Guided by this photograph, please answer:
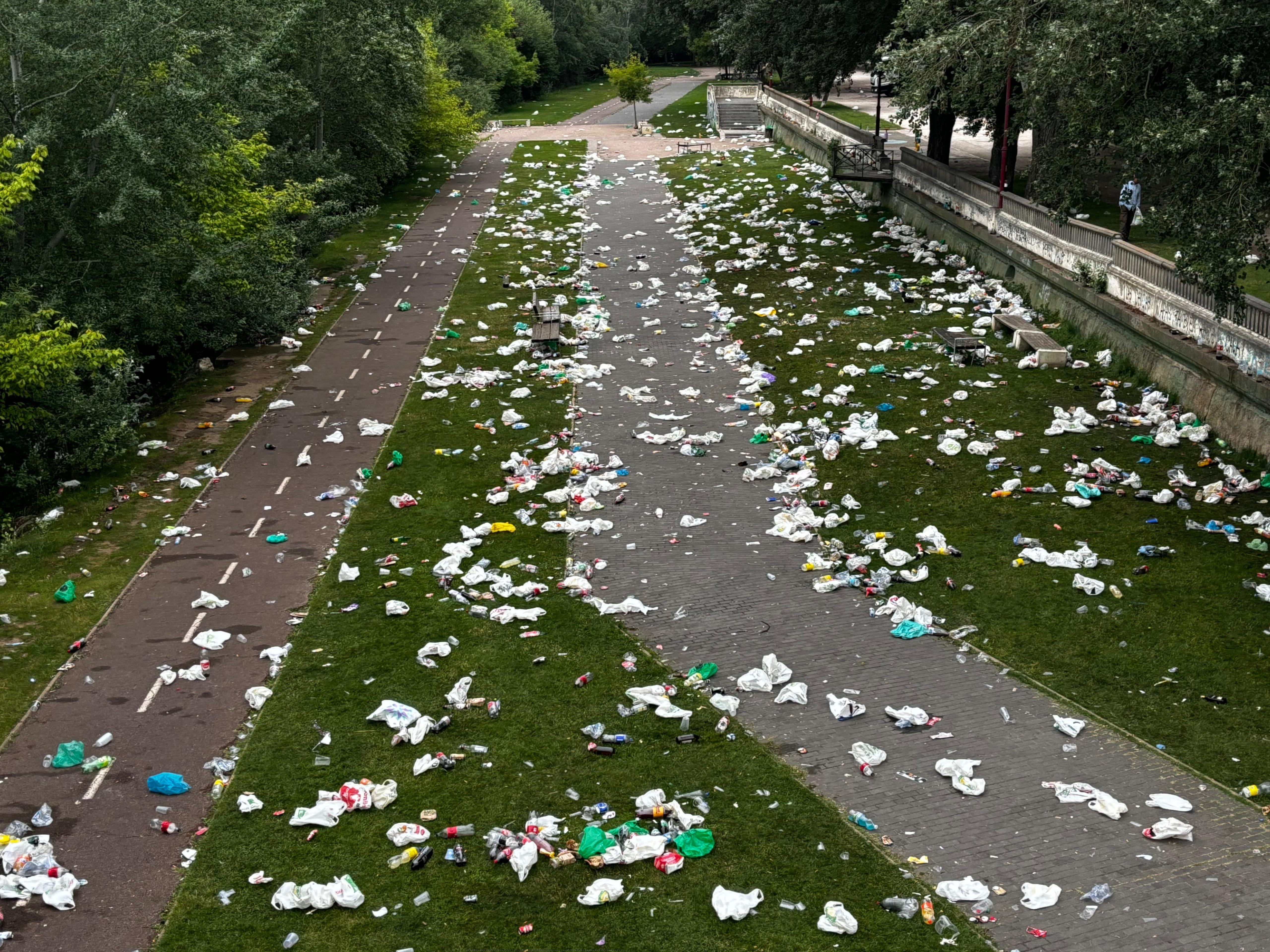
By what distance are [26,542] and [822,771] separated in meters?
10.8

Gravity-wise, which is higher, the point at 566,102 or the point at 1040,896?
the point at 566,102

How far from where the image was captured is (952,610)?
1230 cm

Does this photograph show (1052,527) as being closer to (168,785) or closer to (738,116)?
(168,785)

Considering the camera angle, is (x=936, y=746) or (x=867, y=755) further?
(x=936, y=746)

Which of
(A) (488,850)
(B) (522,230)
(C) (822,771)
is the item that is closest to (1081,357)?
(C) (822,771)

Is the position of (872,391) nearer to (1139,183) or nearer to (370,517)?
(1139,183)

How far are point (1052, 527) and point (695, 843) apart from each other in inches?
272

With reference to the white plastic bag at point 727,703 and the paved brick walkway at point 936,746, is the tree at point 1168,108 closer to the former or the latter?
the paved brick walkway at point 936,746

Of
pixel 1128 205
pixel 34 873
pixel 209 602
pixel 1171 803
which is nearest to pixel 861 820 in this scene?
pixel 1171 803

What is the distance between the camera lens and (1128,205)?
66.1 ft

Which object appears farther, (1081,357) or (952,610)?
(1081,357)

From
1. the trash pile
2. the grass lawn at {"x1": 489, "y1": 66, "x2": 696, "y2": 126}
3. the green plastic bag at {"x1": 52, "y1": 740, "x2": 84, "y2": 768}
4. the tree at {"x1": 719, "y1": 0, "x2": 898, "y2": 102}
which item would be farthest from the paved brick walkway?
the grass lawn at {"x1": 489, "y1": 66, "x2": 696, "y2": 126}

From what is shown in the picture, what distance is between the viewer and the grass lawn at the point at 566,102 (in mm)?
62031

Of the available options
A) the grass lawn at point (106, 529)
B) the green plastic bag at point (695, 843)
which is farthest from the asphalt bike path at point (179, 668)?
the green plastic bag at point (695, 843)
